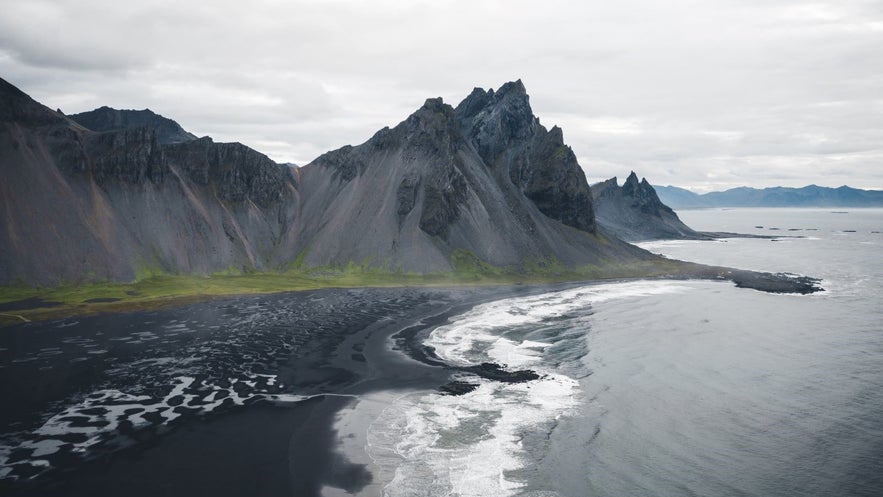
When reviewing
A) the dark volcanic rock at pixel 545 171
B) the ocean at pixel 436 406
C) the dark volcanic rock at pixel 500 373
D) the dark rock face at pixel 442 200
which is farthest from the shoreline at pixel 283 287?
the dark volcanic rock at pixel 500 373

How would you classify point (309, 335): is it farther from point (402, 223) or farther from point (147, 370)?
point (402, 223)

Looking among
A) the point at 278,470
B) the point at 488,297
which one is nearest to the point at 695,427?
the point at 278,470

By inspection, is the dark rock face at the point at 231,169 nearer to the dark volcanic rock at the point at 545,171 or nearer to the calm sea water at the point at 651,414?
the dark volcanic rock at the point at 545,171

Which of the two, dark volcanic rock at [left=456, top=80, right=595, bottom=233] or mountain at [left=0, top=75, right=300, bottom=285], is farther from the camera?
dark volcanic rock at [left=456, top=80, right=595, bottom=233]

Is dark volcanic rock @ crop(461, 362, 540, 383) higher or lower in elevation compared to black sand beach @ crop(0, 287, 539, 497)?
lower

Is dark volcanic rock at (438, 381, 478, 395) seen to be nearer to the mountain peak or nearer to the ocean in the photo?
the ocean

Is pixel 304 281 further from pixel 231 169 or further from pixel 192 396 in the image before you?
pixel 192 396

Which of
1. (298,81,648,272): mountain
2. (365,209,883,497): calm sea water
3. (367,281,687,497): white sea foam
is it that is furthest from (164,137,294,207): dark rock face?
(367,281,687,497): white sea foam
